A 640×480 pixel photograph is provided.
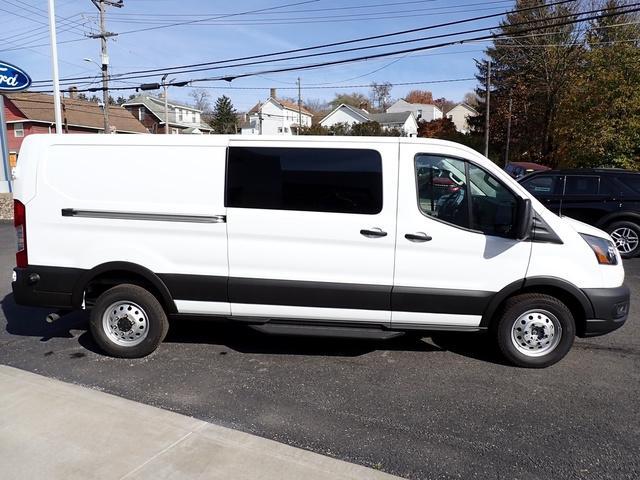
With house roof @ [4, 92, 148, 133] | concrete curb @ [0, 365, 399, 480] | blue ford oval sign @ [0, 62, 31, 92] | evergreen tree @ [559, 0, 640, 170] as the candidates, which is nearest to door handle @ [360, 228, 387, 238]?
concrete curb @ [0, 365, 399, 480]

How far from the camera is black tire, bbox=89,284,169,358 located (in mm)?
4477

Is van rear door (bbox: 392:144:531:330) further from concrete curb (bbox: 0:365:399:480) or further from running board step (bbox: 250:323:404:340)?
concrete curb (bbox: 0:365:399:480)

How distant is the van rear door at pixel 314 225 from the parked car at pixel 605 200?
6130 millimetres

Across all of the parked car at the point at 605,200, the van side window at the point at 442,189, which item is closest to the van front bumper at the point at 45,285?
the van side window at the point at 442,189

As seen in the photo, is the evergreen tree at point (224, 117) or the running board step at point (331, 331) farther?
the evergreen tree at point (224, 117)

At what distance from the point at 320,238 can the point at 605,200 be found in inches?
289

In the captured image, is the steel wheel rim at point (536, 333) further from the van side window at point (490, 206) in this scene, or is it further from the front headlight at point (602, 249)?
the van side window at point (490, 206)

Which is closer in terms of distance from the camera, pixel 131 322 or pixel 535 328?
pixel 535 328

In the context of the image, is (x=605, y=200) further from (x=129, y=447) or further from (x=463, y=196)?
(x=129, y=447)

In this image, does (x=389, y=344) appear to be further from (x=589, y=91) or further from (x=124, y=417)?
(x=589, y=91)

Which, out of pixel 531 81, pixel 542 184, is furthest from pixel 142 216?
pixel 531 81

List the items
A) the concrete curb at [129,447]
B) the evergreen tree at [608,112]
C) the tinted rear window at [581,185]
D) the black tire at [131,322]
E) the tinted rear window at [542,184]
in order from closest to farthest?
the concrete curb at [129,447] → the black tire at [131,322] → the tinted rear window at [581,185] → the tinted rear window at [542,184] → the evergreen tree at [608,112]

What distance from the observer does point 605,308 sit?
4.16 m

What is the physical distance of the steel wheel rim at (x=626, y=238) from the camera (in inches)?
356
